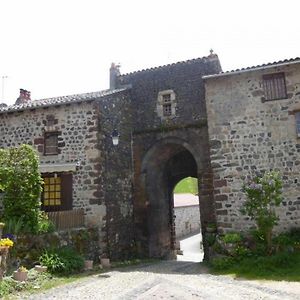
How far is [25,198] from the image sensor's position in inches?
445

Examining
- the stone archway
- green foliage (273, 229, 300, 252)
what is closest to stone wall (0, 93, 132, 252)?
the stone archway

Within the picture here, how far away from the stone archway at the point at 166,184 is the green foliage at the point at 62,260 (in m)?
5.19

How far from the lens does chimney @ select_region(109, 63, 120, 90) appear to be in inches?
691

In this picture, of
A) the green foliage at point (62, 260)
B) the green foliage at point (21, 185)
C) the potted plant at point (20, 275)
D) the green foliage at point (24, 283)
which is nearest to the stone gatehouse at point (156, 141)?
the green foliage at point (62, 260)

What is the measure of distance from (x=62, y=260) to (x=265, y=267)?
19.6 ft

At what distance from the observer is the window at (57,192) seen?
1376cm

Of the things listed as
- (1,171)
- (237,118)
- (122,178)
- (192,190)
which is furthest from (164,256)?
(192,190)

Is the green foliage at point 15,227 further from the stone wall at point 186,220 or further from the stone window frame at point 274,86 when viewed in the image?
the stone wall at point 186,220

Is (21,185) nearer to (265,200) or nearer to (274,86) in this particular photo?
(265,200)

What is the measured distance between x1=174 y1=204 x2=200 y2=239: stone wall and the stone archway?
9477mm

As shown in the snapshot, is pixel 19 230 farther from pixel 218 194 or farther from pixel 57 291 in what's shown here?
pixel 218 194

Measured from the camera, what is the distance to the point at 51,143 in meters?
14.4

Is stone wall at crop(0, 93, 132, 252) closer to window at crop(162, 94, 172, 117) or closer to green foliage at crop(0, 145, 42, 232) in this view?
green foliage at crop(0, 145, 42, 232)

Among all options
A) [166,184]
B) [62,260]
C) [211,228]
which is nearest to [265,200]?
[211,228]
